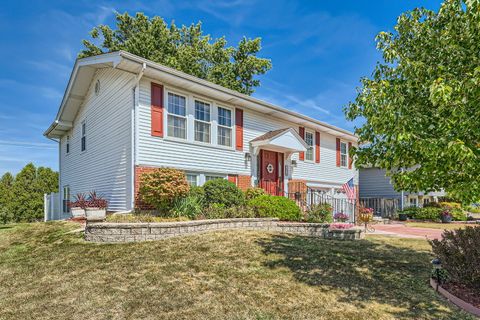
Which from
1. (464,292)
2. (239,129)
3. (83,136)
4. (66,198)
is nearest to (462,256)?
(464,292)

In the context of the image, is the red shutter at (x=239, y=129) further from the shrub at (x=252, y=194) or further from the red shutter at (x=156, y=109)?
the red shutter at (x=156, y=109)

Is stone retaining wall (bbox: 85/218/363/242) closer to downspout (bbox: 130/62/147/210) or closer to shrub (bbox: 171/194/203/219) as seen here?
shrub (bbox: 171/194/203/219)

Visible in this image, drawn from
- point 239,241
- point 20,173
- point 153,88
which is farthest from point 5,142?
point 239,241

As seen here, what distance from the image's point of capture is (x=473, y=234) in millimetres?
5520

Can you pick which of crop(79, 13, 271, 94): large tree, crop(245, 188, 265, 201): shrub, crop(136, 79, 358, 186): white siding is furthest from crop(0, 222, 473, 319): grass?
crop(79, 13, 271, 94): large tree

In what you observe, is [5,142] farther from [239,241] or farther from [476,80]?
[476,80]

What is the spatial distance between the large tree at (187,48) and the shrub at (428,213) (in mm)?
16864

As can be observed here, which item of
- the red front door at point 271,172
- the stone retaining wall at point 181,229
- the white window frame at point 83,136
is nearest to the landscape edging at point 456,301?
the stone retaining wall at point 181,229

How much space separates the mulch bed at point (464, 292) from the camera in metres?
4.92

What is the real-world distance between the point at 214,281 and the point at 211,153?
7652 mm

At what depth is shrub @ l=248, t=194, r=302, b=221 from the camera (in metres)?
11.4

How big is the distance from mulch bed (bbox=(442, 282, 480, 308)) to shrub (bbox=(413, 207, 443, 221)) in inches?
729

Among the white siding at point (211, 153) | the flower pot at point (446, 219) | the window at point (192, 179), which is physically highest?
the white siding at point (211, 153)

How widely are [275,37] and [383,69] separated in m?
15.2
